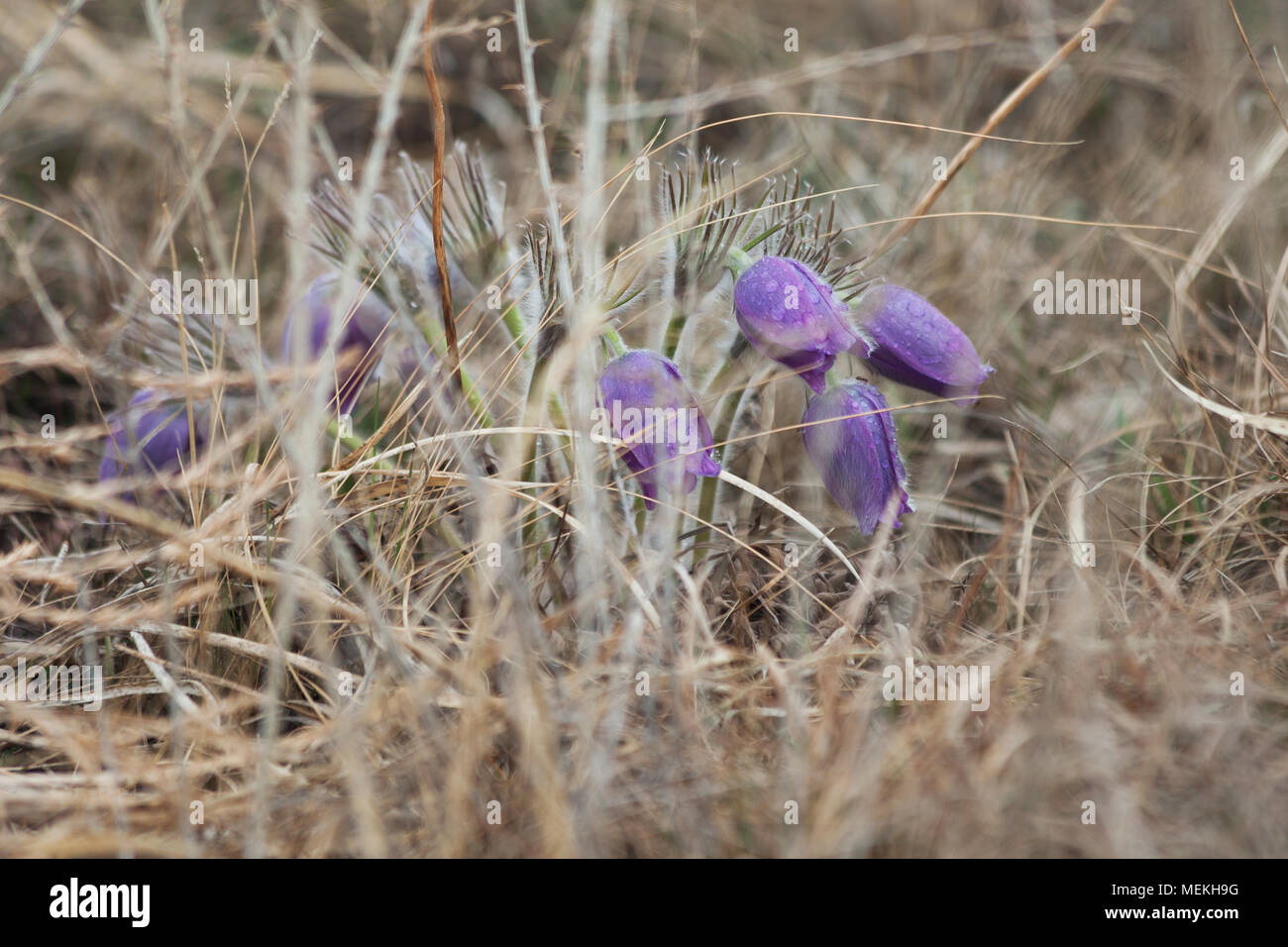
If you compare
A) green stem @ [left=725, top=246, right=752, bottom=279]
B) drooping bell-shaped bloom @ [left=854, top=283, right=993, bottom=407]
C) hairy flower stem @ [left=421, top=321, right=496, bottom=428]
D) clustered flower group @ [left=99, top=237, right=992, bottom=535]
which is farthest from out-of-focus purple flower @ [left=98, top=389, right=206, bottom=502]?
drooping bell-shaped bloom @ [left=854, top=283, right=993, bottom=407]

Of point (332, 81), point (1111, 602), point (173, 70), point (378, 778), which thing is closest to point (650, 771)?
point (378, 778)

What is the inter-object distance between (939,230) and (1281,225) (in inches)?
23.3

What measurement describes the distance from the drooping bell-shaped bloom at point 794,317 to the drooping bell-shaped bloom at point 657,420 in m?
0.11

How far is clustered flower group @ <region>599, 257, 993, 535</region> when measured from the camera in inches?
45.6

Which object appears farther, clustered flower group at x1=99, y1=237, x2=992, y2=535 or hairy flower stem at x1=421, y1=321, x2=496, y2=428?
hairy flower stem at x1=421, y1=321, x2=496, y2=428

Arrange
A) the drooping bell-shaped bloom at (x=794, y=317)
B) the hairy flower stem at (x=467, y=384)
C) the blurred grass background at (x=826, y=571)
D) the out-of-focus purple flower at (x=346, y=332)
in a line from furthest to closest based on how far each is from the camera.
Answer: the out-of-focus purple flower at (x=346, y=332)
the hairy flower stem at (x=467, y=384)
the drooping bell-shaped bloom at (x=794, y=317)
the blurred grass background at (x=826, y=571)

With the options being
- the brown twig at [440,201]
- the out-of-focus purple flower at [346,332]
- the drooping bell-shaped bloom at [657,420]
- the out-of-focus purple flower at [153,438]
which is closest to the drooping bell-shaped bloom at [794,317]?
the drooping bell-shaped bloom at [657,420]

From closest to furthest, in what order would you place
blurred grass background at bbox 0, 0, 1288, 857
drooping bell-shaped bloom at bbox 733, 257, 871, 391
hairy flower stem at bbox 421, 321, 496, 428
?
blurred grass background at bbox 0, 0, 1288, 857 < drooping bell-shaped bloom at bbox 733, 257, 871, 391 < hairy flower stem at bbox 421, 321, 496, 428

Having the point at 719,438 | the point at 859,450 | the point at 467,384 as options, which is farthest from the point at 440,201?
the point at 859,450

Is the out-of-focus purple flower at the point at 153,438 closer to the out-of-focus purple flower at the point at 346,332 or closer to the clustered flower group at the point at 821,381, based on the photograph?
the clustered flower group at the point at 821,381

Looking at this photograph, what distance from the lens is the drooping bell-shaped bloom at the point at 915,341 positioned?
1.23 meters

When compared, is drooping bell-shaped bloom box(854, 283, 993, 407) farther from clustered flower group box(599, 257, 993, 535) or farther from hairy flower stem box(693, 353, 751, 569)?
hairy flower stem box(693, 353, 751, 569)

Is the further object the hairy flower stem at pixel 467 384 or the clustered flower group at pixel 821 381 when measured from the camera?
the hairy flower stem at pixel 467 384
